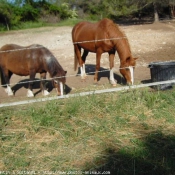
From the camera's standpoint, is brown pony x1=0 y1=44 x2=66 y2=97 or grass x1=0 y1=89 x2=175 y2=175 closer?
grass x1=0 y1=89 x2=175 y2=175

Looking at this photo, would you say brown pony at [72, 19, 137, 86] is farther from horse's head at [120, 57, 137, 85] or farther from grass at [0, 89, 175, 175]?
grass at [0, 89, 175, 175]

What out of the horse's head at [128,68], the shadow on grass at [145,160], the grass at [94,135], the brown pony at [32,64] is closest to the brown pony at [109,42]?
A: the horse's head at [128,68]

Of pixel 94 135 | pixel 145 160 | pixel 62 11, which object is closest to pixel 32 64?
pixel 94 135

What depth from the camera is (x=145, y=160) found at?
2725mm

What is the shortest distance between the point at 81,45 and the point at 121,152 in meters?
5.32

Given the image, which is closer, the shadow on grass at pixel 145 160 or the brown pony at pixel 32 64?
the shadow on grass at pixel 145 160

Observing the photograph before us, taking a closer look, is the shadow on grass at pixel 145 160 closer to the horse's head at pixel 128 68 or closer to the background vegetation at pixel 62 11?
the horse's head at pixel 128 68

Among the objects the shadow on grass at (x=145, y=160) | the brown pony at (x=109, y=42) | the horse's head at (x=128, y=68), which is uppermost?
the brown pony at (x=109, y=42)

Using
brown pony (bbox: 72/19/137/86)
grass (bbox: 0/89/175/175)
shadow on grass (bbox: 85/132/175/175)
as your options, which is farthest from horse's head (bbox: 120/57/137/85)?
shadow on grass (bbox: 85/132/175/175)

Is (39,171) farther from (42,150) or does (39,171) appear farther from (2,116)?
(2,116)

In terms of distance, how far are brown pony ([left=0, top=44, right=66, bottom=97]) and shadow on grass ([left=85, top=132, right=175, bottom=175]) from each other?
285cm

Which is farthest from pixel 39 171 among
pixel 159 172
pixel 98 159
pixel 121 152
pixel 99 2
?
pixel 99 2

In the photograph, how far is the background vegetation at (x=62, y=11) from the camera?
76.3 ft

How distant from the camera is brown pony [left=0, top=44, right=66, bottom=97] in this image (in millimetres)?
5805
